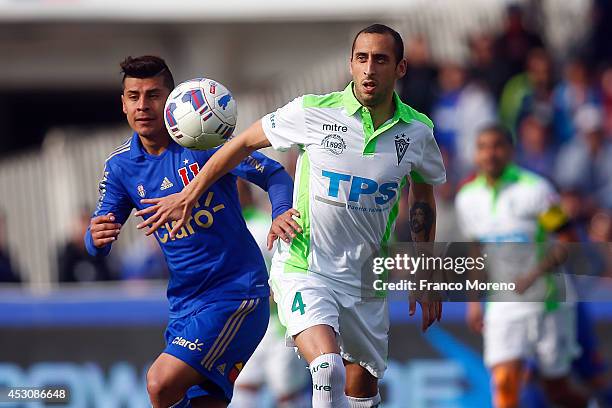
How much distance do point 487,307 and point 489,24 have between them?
24.7 feet

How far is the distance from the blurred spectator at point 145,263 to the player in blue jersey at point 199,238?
6519 mm

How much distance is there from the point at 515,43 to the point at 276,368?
6179mm

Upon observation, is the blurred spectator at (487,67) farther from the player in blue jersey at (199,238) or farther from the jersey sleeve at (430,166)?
the player in blue jersey at (199,238)

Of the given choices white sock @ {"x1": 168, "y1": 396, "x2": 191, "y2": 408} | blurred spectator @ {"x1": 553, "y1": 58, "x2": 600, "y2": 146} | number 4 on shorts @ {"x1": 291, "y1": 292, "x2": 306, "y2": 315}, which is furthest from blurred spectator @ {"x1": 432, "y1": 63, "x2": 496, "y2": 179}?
white sock @ {"x1": 168, "y1": 396, "x2": 191, "y2": 408}

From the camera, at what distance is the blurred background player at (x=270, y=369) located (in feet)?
40.1

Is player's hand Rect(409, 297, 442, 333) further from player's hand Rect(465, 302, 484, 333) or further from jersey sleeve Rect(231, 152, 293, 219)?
player's hand Rect(465, 302, 484, 333)

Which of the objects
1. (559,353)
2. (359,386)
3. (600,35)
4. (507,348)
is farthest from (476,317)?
(600,35)

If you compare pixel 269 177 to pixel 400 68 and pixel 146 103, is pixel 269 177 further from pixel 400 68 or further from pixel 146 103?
pixel 400 68

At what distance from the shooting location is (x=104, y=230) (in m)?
7.51

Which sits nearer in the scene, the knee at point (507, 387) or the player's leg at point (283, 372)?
the knee at point (507, 387)

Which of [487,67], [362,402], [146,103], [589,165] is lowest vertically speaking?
[362,402]

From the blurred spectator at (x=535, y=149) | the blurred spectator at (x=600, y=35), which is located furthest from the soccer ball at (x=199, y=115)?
the blurred spectator at (x=600, y=35)

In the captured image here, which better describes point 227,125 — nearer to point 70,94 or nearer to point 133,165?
point 133,165

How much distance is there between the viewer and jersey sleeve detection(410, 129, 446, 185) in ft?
25.1
